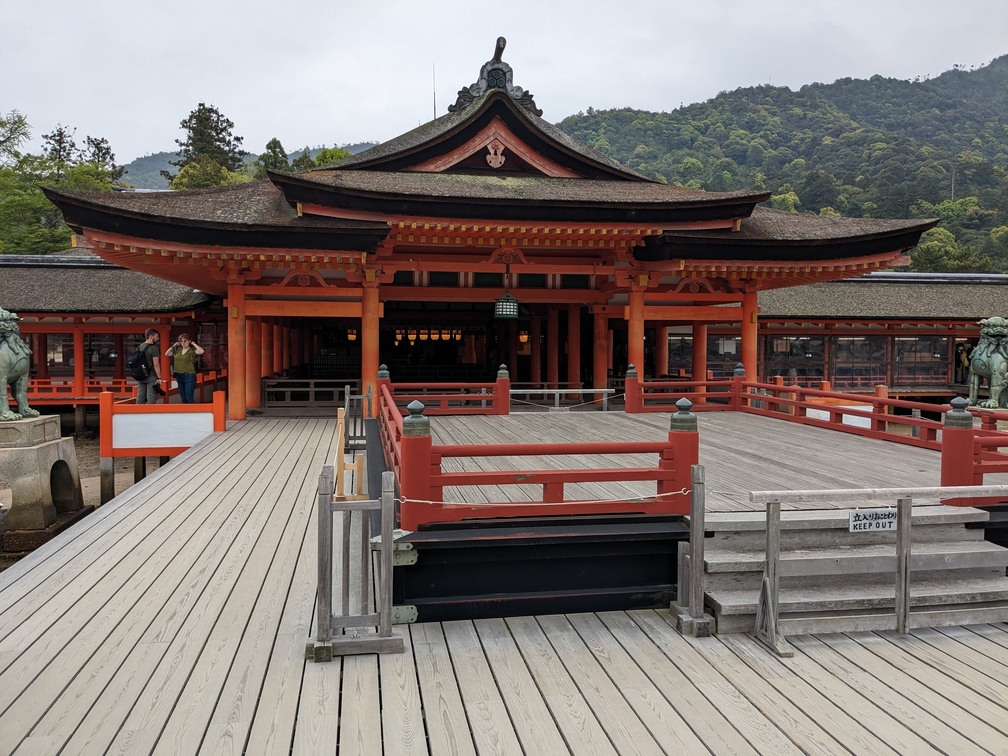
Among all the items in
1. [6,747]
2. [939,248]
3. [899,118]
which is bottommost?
[6,747]

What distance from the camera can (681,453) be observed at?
5801 millimetres

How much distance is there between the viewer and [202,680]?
4.42 meters

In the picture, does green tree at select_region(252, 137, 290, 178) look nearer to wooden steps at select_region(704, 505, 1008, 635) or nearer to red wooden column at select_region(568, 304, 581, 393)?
red wooden column at select_region(568, 304, 581, 393)

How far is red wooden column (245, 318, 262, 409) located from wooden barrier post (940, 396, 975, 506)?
14.3m

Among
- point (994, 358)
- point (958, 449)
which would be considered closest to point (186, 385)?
point (958, 449)

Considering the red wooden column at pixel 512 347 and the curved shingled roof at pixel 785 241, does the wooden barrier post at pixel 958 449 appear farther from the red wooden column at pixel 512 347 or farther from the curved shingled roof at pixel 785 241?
the red wooden column at pixel 512 347

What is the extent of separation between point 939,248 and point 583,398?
145ft

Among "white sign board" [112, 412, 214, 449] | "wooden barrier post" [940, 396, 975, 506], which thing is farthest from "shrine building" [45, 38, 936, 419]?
"wooden barrier post" [940, 396, 975, 506]

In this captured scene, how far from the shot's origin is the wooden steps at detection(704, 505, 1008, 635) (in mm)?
5305

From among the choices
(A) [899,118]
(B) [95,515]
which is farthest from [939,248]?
(A) [899,118]

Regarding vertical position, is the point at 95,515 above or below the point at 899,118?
below

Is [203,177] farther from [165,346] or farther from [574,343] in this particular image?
[574,343]

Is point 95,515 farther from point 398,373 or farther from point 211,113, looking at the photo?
point 211,113

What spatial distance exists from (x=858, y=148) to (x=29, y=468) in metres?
117
